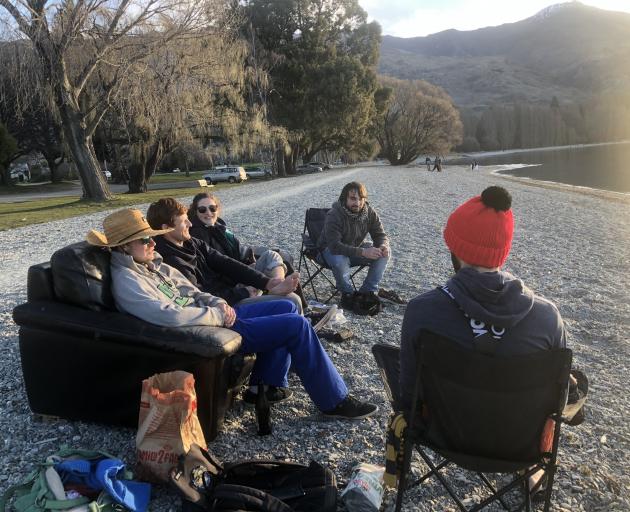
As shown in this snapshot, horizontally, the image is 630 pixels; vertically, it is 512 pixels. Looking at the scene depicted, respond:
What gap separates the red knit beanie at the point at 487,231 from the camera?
83.0 inches

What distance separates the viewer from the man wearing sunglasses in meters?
3.78

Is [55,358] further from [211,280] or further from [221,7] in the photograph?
[221,7]

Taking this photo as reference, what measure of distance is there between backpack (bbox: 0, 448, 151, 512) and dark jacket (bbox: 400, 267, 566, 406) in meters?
1.42

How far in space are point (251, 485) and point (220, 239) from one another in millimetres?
2781

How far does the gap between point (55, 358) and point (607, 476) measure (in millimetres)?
3043

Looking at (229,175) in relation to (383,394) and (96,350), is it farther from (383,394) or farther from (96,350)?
(96,350)

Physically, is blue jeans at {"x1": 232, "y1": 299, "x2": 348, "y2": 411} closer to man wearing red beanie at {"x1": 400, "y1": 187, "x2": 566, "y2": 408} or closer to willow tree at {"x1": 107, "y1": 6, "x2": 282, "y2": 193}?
man wearing red beanie at {"x1": 400, "y1": 187, "x2": 566, "y2": 408}

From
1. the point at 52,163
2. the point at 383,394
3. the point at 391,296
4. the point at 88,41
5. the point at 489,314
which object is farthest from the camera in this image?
the point at 52,163

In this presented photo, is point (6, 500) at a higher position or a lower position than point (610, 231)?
higher

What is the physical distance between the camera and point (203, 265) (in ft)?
13.8

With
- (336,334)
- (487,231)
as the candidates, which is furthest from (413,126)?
(487,231)

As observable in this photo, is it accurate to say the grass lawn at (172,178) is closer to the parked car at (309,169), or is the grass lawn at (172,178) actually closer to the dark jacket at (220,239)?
the parked car at (309,169)

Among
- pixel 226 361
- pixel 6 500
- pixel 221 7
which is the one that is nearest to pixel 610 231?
pixel 226 361

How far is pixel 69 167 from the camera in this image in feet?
145
